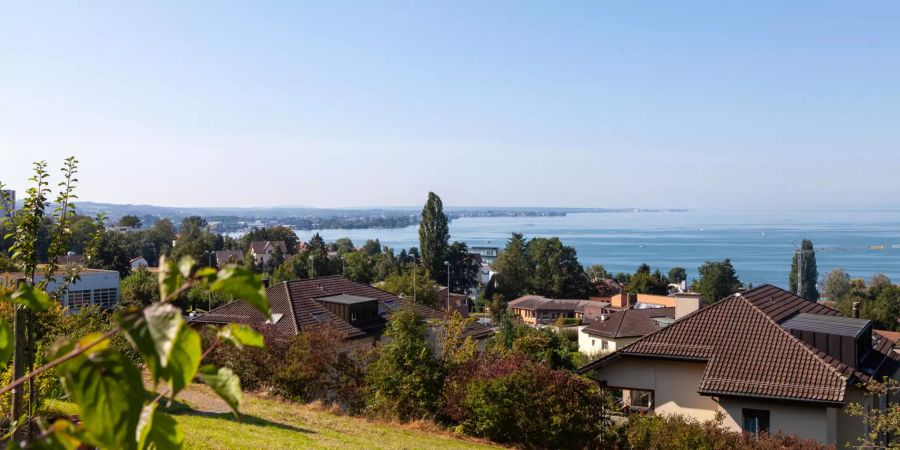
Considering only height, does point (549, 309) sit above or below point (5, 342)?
below

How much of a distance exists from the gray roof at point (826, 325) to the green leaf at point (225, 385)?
1569 centimetres

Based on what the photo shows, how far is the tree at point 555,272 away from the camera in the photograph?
7262 centimetres

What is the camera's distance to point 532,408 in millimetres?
13398

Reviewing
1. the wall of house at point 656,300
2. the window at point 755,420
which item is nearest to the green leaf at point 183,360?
the window at point 755,420

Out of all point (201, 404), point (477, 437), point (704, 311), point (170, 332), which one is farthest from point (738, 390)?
point (170, 332)

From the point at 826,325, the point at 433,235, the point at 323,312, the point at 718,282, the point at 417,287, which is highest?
the point at 433,235

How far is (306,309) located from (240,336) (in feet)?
76.8

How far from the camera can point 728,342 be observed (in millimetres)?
15078

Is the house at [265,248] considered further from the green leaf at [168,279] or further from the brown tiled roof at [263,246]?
→ the green leaf at [168,279]

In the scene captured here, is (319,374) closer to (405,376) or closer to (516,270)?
(405,376)

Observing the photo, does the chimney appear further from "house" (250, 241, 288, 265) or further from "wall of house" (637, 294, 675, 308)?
"house" (250, 241, 288, 265)

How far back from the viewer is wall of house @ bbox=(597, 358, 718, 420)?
47.6 ft

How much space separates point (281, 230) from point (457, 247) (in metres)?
36.4

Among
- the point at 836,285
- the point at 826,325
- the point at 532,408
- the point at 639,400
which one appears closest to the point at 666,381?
the point at 639,400
